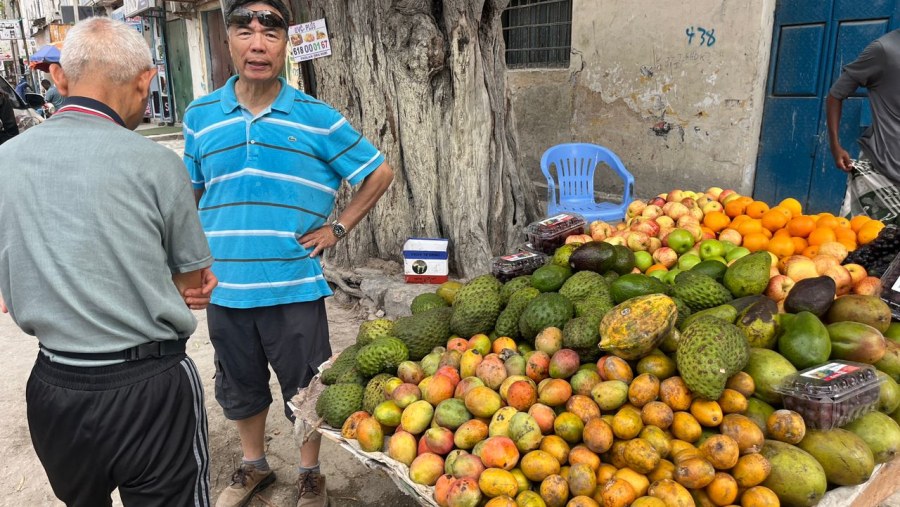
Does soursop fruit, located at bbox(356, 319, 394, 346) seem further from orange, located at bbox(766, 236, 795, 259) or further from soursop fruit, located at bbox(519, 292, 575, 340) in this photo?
orange, located at bbox(766, 236, 795, 259)

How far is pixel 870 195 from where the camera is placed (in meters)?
3.99

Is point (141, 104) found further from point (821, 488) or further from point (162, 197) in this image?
point (821, 488)

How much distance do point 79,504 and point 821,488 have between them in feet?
7.15

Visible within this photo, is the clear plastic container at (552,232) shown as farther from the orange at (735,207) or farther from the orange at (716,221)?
the orange at (735,207)

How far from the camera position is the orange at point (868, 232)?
110 inches

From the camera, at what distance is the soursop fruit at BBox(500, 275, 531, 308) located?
252 cm

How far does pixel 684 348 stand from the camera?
1.82 metres

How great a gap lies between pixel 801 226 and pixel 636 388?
1.67m

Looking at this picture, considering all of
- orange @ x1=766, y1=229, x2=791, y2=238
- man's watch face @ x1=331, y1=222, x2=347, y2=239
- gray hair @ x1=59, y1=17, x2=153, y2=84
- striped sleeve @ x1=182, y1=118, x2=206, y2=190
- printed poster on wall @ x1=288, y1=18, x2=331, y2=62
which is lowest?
orange @ x1=766, y1=229, x2=791, y2=238

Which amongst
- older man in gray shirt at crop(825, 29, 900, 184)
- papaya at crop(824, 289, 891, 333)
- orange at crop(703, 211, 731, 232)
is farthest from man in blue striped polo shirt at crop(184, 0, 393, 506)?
older man in gray shirt at crop(825, 29, 900, 184)

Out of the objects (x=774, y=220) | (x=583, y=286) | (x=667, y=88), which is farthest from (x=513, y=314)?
(x=667, y=88)

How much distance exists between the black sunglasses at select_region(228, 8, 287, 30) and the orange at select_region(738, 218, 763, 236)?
235 cm

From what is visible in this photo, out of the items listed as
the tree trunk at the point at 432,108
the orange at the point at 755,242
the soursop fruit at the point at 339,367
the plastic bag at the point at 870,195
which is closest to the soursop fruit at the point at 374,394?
the soursop fruit at the point at 339,367

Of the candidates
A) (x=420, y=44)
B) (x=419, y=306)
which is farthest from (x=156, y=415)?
(x=420, y=44)
